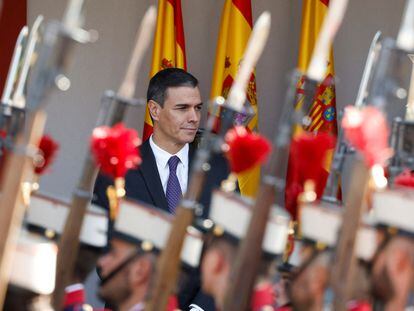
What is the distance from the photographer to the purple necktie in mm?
3436

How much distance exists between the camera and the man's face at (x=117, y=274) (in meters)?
2.10

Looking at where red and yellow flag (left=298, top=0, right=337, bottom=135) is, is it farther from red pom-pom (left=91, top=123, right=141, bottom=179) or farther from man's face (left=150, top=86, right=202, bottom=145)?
red pom-pom (left=91, top=123, right=141, bottom=179)

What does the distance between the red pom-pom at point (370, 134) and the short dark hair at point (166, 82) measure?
6.29ft

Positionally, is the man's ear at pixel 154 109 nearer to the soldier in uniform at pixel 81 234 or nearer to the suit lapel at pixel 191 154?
the suit lapel at pixel 191 154

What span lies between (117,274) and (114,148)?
0.78ft

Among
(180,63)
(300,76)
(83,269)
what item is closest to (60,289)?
(83,269)

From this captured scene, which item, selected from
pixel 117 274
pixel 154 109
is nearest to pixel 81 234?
pixel 117 274

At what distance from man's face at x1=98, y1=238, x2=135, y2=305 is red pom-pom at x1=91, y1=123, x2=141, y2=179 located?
14 cm

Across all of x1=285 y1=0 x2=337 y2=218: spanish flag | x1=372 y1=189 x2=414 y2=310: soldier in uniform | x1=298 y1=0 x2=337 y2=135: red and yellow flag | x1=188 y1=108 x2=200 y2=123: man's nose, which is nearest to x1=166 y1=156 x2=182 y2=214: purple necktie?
x1=188 y1=108 x2=200 y2=123: man's nose

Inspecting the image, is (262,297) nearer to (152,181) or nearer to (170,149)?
(152,181)

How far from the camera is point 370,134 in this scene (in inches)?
68.8

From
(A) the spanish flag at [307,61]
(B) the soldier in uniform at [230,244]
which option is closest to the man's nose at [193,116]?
(A) the spanish flag at [307,61]

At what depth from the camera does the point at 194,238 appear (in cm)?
212

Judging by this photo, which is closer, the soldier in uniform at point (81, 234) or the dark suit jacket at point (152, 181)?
the soldier in uniform at point (81, 234)
